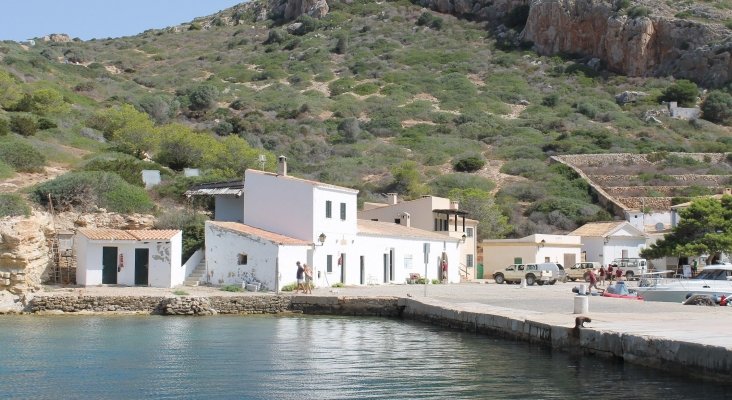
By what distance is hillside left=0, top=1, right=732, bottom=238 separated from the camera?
61.2 m

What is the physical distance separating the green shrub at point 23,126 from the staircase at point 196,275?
2318 centimetres

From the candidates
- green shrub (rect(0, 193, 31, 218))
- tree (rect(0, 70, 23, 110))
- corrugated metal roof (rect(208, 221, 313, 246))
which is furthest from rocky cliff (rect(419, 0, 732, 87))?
green shrub (rect(0, 193, 31, 218))

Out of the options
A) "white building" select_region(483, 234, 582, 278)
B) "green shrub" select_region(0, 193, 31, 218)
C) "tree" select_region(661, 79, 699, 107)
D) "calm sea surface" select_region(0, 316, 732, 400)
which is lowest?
"calm sea surface" select_region(0, 316, 732, 400)

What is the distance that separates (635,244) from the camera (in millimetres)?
60906

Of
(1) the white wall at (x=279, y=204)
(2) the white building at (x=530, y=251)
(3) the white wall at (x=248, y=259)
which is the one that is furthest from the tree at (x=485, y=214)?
(3) the white wall at (x=248, y=259)

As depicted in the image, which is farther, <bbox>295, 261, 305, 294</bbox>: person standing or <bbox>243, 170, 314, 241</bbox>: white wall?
<bbox>243, 170, 314, 241</bbox>: white wall

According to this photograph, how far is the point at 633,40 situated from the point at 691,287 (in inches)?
3174

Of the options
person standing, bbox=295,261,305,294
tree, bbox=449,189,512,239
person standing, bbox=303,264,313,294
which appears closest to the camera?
person standing, bbox=303,264,313,294

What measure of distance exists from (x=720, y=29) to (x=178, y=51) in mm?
74823

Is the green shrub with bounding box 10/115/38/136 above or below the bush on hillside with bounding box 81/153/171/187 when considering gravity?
above

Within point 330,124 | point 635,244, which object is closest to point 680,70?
point 330,124

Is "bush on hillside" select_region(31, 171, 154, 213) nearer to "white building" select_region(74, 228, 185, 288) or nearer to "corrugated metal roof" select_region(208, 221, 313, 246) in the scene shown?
"white building" select_region(74, 228, 185, 288)

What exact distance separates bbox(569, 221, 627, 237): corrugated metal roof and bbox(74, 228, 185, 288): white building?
32264mm

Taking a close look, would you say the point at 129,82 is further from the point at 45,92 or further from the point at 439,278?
the point at 439,278
